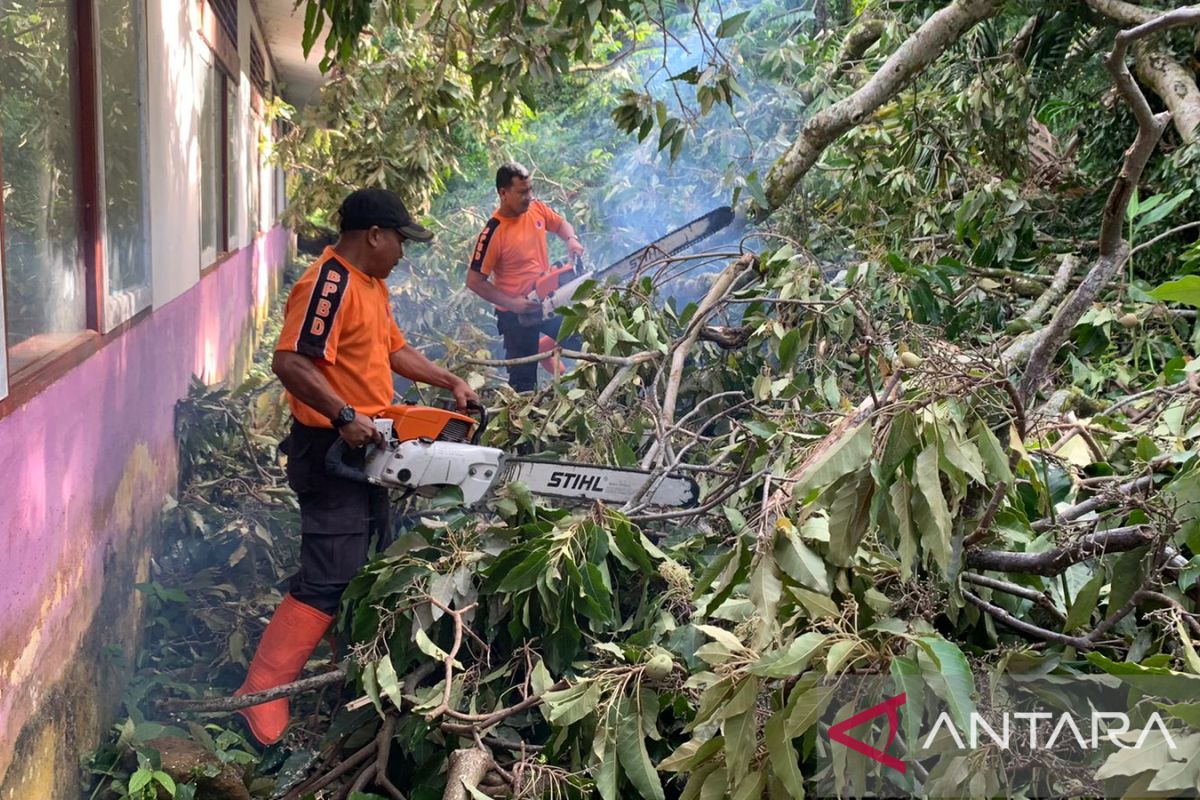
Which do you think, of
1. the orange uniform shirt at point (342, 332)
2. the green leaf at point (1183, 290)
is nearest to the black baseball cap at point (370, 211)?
the orange uniform shirt at point (342, 332)

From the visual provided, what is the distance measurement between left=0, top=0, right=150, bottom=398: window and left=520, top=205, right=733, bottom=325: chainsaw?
1.99 meters

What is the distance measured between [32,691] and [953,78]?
4729 mm

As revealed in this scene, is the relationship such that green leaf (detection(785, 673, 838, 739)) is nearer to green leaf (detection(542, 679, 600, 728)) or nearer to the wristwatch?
green leaf (detection(542, 679, 600, 728))

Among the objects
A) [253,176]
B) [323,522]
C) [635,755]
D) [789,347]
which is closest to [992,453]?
[635,755]

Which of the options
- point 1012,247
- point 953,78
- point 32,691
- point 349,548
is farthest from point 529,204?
point 32,691

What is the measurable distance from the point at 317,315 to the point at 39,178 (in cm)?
94

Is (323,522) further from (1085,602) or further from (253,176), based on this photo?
(253,176)

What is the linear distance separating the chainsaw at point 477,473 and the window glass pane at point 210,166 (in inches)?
130

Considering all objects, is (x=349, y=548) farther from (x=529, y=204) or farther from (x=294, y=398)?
(x=529, y=204)

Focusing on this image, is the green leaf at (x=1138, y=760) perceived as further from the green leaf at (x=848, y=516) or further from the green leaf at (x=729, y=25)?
the green leaf at (x=729, y=25)

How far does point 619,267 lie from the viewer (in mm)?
5617

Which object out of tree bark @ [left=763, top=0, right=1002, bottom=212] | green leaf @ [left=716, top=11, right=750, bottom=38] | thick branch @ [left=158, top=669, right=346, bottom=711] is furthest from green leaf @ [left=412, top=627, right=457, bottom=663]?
tree bark @ [left=763, top=0, right=1002, bottom=212]

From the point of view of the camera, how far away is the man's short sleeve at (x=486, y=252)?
6.54 m

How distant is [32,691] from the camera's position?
2.59m
